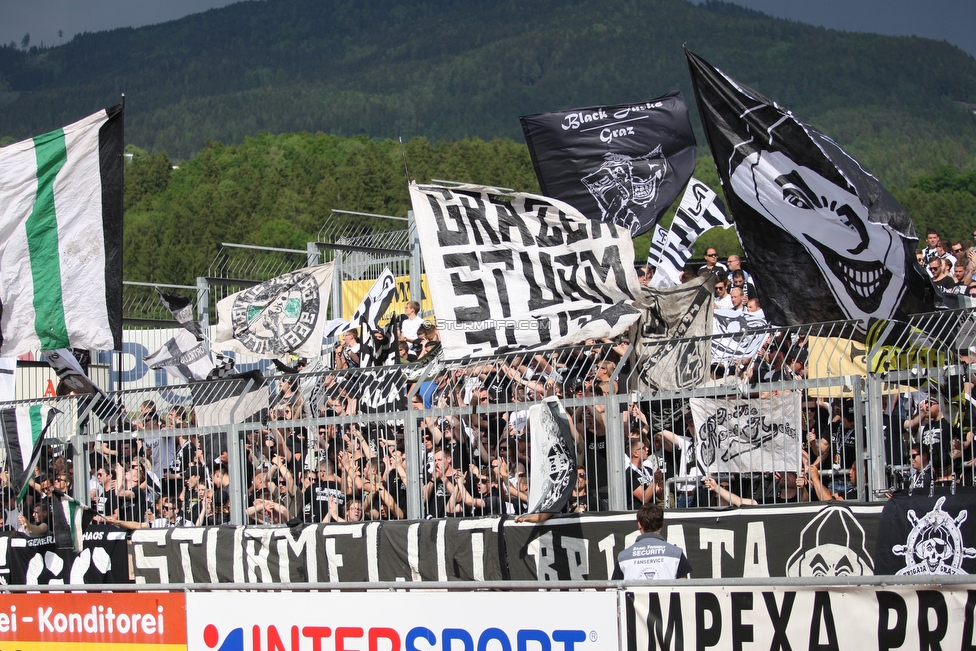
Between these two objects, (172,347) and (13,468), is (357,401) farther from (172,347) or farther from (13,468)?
(172,347)

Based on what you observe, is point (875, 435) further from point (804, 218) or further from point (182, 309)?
point (182, 309)

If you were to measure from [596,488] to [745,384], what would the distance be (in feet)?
5.80

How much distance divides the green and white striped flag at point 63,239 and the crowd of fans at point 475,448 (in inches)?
54.6

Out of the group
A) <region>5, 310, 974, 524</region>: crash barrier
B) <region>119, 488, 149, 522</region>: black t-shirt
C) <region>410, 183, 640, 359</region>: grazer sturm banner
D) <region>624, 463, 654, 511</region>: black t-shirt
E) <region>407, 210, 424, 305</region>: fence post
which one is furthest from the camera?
<region>407, 210, 424, 305</region>: fence post

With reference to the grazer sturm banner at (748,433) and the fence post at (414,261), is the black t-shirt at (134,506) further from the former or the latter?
the fence post at (414,261)

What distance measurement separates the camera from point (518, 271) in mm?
10352

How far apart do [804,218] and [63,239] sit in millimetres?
7147

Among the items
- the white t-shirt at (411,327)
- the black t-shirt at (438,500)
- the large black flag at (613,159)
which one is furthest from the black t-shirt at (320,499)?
the white t-shirt at (411,327)

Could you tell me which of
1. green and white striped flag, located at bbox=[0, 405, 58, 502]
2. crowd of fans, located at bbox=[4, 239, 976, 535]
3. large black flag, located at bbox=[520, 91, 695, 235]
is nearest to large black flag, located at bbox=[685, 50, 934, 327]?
crowd of fans, located at bbox=[4, 239, 976, 535]

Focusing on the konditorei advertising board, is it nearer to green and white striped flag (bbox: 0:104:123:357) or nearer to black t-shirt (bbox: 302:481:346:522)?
black t-shirt (bbox: 302:481:346:522)

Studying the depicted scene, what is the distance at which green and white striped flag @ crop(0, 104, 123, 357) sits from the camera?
12.6m

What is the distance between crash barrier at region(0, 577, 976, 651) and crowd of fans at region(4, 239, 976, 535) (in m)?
2.56

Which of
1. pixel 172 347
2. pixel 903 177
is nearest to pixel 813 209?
pixel 172 347

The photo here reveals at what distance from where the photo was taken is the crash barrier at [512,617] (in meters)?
7.05
